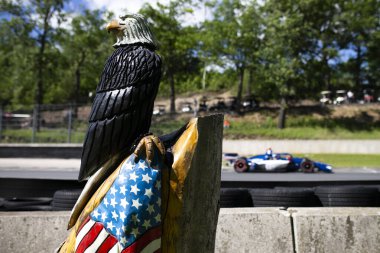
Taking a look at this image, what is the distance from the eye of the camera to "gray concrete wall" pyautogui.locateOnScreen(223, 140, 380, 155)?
3406 centimetres

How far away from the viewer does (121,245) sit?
7.86 feet

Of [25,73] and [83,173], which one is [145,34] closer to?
[83,173]

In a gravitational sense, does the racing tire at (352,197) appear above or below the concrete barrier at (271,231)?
above

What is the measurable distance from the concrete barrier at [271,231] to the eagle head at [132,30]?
2662mm

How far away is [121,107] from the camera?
8.52 ft

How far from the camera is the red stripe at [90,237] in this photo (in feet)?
8.09

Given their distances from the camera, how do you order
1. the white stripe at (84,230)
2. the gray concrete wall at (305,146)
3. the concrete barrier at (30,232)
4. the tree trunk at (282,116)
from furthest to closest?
the tree trunk at (282,116)
the gray concrete wall at (305,146)
the concrete barrier at (30,232)
the white stripe at (84,230)

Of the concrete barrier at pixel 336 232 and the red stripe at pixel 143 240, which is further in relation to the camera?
the concrete barrier at pixel 336 232

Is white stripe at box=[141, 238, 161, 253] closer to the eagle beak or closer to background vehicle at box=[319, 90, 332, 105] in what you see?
the eagle beak

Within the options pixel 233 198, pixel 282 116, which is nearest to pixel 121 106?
pixel 233 198

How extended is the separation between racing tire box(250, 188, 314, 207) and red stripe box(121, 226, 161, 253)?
134 inches

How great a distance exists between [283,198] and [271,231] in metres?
0.79

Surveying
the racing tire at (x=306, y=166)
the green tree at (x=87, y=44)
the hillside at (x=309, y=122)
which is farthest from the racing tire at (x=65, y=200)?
the green tree at (x=87, y=44)

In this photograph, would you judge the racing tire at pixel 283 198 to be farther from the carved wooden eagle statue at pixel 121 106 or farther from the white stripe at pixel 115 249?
the white stripe at pixel 115 249
